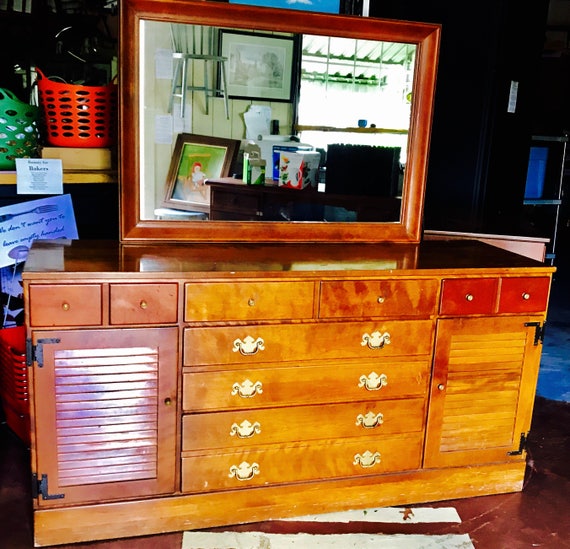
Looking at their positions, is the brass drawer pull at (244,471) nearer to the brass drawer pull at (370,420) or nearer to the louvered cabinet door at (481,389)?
the brass drawer pull at (370,420)

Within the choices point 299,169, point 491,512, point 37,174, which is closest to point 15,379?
point 37,174

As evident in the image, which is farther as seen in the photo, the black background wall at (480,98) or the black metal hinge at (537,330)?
the black background wall at (480,98)

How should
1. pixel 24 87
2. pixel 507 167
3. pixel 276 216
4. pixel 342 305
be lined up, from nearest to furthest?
1. pixel 342 305
2. pixel 276 216
3. pixel 24 87
4. pixel 507 167

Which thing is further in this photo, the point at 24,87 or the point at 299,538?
the point at 24,87

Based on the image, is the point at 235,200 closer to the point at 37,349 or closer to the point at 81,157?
the point at 81,157

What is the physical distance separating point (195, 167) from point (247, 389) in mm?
777

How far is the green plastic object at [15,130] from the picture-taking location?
2297 mm

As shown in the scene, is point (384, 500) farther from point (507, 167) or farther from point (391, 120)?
point (507, 167)

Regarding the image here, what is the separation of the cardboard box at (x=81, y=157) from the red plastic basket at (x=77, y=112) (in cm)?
2

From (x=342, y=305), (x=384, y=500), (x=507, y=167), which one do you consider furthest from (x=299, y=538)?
(x=507, y=167)

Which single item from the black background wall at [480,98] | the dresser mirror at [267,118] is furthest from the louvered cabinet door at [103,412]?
the black background wall at [480,98]

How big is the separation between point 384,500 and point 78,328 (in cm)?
120

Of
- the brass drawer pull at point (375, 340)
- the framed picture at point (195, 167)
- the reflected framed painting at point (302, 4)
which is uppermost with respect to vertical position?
the reflected framed painting at point (302, 4)

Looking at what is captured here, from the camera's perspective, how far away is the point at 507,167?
151 inches
